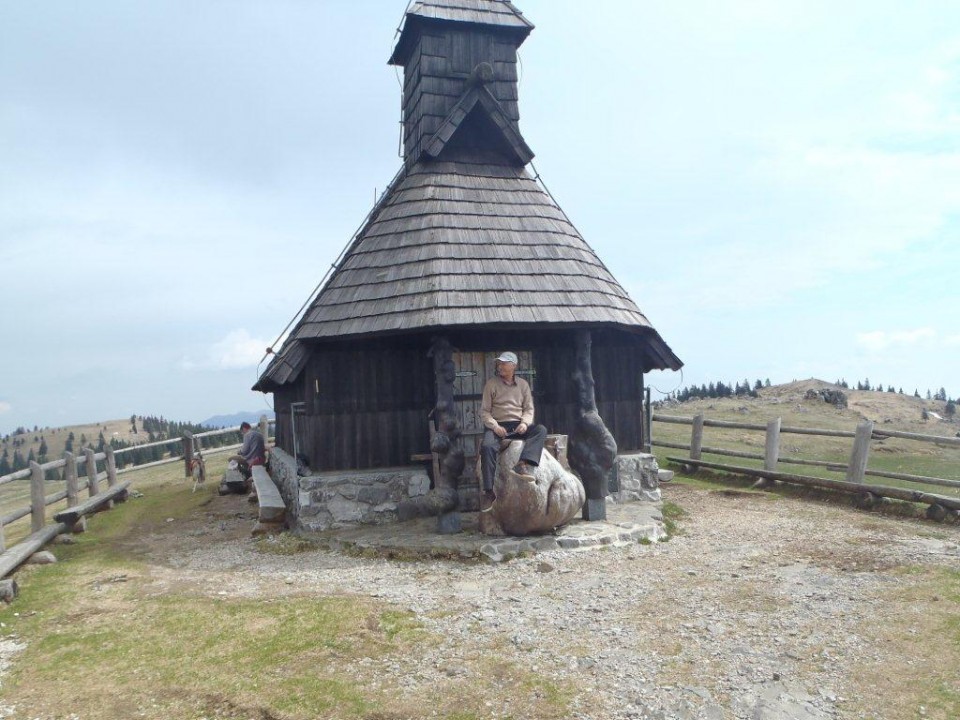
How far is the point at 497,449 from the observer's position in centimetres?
766

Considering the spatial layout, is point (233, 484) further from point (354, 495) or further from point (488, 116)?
point (488, 116)

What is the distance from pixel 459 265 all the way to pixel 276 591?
4596 millimetres

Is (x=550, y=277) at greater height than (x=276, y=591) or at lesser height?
greater

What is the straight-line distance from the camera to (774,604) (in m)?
5.64

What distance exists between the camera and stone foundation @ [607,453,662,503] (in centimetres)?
983

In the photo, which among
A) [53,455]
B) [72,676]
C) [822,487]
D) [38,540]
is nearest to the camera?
[72,676]

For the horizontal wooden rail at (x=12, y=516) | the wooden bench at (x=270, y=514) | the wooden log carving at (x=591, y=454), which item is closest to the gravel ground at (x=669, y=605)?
the wooden bench at (x=270, y=514)

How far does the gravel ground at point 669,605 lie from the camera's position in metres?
4.23

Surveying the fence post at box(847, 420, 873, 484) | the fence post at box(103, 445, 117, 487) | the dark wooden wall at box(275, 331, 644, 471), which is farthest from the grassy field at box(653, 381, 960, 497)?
the fence post at box(103, 445, 117, 487)

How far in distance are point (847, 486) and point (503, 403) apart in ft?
18.5

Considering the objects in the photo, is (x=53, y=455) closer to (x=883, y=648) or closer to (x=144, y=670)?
(x=144, y=670)

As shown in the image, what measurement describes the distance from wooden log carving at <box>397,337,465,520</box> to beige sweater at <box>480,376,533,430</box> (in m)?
0.58

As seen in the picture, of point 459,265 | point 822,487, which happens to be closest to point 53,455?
point 459,265

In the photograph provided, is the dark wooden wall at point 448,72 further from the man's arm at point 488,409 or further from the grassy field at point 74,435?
the grassy field at point 74,435
